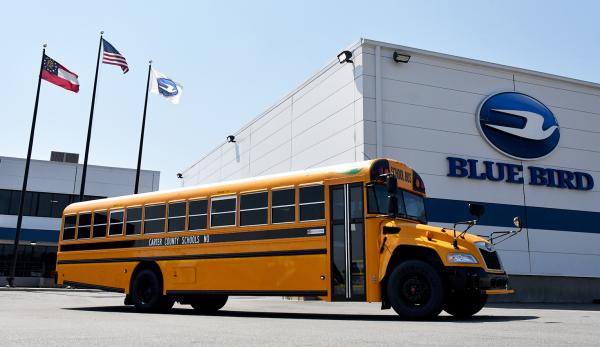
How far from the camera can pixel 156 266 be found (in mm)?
12867

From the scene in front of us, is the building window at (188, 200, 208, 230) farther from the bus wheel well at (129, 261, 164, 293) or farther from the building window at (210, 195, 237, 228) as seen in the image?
the bus wheel well at (129, 261, 164, 293)

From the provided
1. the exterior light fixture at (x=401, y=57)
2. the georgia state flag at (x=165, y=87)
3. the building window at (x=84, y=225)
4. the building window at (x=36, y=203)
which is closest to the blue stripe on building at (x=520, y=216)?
the exterior light fixture at (x=401, y=57)

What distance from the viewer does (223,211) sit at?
12.0m

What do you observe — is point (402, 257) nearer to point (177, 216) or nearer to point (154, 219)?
point (177, 216)

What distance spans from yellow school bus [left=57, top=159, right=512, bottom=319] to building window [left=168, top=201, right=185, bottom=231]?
2 centimetres

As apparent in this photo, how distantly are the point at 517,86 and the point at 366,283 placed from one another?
15298 mm

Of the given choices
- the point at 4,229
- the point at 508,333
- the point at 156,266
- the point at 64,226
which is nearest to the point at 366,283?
the point at 508,333

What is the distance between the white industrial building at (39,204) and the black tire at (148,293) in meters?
29.8

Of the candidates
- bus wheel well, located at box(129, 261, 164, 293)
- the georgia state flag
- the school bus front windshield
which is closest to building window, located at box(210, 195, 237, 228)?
bus wheel well, located at box(129, 261, 164, 293)

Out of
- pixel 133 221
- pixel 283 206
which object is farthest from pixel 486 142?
pixel 133 221

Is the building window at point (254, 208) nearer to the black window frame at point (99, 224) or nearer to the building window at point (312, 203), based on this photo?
the building window at point (312, 203)

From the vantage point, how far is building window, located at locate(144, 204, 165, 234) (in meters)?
12.9

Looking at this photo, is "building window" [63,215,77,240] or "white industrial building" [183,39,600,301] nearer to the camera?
"building window" [63,215,77,240]

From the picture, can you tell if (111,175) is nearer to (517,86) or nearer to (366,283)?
(517,86)
